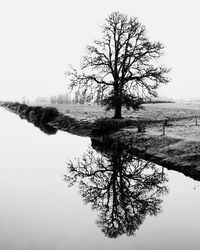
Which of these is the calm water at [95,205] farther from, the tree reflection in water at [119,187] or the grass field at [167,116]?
the grass field at [167,116]

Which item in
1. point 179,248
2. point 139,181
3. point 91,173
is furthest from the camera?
point 91,173

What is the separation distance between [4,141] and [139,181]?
2136 centimetres

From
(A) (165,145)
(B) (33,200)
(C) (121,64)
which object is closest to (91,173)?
(B) (33,200)

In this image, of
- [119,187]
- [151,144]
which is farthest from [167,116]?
[119,187]

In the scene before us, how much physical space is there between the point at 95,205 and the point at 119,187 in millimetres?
3046

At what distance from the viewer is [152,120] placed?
147 feet

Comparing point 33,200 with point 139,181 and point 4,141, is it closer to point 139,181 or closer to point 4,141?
point 139,181

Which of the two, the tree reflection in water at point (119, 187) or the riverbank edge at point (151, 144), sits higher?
the riverbank edge at point (151, 144)

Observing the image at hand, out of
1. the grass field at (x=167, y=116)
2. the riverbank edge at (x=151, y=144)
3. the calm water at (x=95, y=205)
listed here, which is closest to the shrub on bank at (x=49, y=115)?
the grass field at (x=167, y=116)

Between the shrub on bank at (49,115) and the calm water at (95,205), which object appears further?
the shrub on bank at (49,115)

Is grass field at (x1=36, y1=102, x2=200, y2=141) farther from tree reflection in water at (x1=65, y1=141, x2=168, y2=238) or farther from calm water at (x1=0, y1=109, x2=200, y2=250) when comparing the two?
calm water at (x1=0, y1=109, x2=200, y2=250)

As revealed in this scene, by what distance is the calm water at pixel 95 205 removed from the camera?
1093 cm

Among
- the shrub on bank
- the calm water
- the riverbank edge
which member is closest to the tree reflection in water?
the calm water

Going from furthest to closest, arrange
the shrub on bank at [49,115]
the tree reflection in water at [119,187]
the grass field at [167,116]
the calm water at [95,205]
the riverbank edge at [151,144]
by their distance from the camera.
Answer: the shrub on bank at [49,115] < the grass field at [167,116] < the riverbank edge at [151,144] < the tree reflection in water at [119,187] < the calm water at [95,205]
